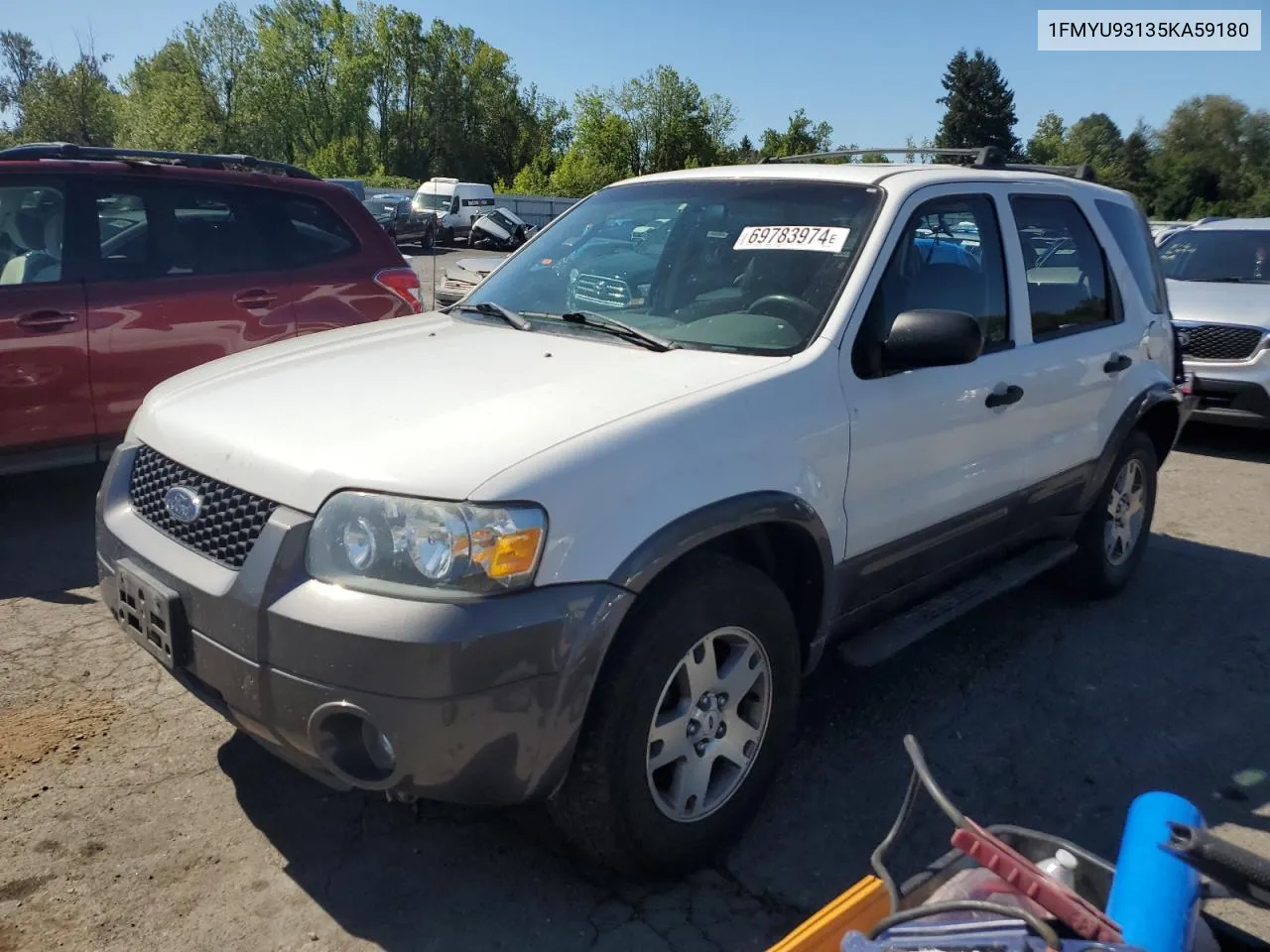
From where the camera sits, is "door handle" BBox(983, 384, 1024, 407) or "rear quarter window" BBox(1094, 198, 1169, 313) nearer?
"door handle" BBox(983, 384, 1024, 407)

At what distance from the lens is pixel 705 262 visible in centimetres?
373

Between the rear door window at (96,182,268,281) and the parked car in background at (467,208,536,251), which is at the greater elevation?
the parked car in background at (467,208,536,251)

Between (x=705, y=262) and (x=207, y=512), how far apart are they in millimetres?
1831

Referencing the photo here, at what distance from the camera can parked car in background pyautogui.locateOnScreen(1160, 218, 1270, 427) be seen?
27.9 ft

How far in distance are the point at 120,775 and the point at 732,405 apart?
84.9 inches

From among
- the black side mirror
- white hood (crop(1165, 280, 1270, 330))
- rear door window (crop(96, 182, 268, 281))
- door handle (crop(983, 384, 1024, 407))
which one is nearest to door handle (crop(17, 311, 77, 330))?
rear door window (crop(96, 182, 268, 281))

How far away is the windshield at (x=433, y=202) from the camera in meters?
36.0

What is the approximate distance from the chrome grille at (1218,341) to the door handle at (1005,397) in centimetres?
573

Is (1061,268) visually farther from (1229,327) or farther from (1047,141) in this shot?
(1047,141)

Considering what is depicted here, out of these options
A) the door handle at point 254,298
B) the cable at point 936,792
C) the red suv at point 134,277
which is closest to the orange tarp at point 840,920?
the cable at point 936,792

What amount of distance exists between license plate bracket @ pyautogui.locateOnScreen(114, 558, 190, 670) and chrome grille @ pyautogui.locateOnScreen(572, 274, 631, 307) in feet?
5.56

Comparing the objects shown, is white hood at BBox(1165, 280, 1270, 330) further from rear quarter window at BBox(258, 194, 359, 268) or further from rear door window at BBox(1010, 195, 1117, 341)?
rear quarter window at BBox(258, 194, 359, 268)

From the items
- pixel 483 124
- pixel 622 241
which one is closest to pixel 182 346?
pixel 622 241

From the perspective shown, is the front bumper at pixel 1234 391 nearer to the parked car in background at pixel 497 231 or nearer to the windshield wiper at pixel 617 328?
the windshield wiper at pixel 617 328
